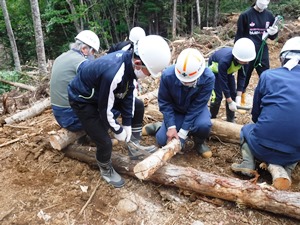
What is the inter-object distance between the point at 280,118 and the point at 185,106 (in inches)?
46.0

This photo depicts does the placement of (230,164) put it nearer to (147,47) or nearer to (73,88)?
(147,47)

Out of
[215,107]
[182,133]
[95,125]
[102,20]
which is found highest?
[95,125]

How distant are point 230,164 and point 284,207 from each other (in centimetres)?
104

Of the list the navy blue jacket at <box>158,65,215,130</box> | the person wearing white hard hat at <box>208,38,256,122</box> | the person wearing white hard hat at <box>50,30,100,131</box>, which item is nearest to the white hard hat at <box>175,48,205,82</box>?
the navy blue jacket at <box>158,65,215,130</box>

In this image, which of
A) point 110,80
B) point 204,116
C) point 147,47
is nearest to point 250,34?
point 204,116

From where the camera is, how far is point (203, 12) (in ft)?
72.9

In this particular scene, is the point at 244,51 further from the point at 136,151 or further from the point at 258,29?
the point at 136,151

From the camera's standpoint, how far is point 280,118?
2729 mm

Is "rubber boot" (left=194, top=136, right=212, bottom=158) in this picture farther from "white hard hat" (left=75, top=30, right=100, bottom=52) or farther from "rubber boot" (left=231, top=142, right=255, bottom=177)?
"white hard hat" (left=75, top=30, right=100, bottom=52)

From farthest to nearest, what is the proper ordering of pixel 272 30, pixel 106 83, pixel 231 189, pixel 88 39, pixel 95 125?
pixel 272 30 → pixel 88 39 → pixel 95 125 → pixel 231 189 → pixel 106 83

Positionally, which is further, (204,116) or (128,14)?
(128,14)

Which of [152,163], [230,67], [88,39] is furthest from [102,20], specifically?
[152,163]

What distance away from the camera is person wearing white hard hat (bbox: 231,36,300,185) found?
2.70 m

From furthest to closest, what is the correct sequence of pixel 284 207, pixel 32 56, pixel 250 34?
pixel 32 56
pixel 250 34
pixel 284 207
